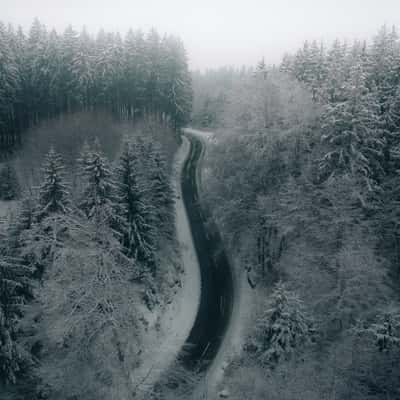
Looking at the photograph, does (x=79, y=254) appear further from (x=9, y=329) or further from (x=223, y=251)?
(x=223, y=251)

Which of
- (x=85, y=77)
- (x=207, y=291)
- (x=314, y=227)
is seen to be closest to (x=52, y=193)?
(x=207, y=291)

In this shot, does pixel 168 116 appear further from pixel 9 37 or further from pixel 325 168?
pixel 325 168

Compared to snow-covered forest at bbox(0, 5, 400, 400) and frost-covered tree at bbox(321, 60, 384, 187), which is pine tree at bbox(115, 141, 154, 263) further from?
Answer: frost-covered tree at bbox(321, 60, 384, 187)

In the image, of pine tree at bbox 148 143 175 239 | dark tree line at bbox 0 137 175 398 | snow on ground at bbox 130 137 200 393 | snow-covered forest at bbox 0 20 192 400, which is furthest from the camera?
pine tree at bbox 148 143 175 239

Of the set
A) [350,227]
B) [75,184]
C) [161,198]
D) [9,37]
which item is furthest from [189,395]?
[9,37]

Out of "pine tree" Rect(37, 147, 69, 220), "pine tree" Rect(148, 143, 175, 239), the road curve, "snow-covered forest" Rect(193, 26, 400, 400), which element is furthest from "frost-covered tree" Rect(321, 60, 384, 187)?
"pine tree" Rect(37, 147, 69, 220)

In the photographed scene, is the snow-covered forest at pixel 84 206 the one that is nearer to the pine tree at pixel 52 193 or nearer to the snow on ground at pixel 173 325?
the pine tree at pixel 52 193

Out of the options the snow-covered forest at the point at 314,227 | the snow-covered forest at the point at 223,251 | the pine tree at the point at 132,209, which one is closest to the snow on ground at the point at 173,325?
the snow-covered forest at the point at 223,251
